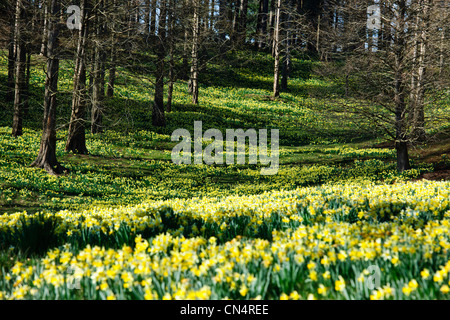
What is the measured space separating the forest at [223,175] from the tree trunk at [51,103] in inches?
2.1

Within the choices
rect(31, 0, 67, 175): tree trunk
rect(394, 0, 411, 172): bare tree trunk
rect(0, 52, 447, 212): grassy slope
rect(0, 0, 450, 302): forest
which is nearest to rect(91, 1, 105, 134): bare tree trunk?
rect(0, 0, 450, 302): forest

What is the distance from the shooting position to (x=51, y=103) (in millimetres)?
11336

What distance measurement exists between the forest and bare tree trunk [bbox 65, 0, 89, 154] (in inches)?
3.3

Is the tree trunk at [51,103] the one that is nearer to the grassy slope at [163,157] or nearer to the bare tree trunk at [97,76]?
the grassy slope at [163,157]

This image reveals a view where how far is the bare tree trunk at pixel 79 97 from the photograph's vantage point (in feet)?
36.9

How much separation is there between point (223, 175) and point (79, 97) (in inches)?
245

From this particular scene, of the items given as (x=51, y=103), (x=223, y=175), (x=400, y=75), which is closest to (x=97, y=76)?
(x=51, y=103)

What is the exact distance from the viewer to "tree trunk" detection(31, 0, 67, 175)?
11047mm

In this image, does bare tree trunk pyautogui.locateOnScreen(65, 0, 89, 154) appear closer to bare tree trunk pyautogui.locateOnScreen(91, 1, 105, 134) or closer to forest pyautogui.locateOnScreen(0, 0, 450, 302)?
forest pyautogui.locateOnScreen(0, 0, 450, 302)

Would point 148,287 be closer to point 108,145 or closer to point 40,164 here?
point 40,164

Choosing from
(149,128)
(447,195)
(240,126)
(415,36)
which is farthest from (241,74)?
(447,195)

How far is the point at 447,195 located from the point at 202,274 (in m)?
4.34

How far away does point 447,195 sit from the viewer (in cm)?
A: 529

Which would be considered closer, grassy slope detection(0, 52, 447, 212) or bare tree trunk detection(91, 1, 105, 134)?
grassy slope detection(0, 52, 447, 212)
